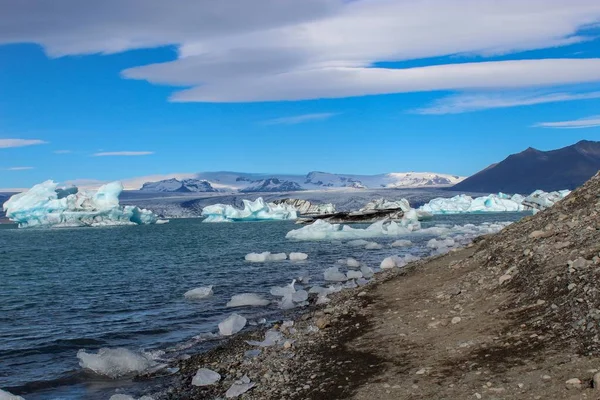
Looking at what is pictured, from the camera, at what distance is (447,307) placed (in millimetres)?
9875

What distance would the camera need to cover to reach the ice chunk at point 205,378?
337 inches

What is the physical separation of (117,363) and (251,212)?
8639cm

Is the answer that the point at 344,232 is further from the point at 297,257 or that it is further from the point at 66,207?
the point at 66,207

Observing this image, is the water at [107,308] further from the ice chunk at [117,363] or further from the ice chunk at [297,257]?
the ice chunk at [297,257]

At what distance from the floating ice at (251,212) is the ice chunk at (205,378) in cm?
8537

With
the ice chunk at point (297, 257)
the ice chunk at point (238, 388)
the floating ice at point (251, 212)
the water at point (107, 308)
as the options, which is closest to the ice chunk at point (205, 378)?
the ice chunk at point (238, 388)

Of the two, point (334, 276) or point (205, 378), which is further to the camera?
point (334, 276)

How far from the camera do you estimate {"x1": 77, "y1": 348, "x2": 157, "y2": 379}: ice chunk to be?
9.88 metres

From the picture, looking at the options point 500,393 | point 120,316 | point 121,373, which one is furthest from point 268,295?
point 500,393

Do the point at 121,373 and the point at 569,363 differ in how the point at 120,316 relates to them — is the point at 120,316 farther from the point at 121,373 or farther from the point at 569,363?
the point at 569,363

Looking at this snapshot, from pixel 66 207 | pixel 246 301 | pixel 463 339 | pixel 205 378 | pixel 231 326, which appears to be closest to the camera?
pixel 463 339

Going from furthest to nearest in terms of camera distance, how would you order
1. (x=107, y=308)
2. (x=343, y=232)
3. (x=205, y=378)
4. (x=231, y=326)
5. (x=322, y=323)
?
(x=343, y=232), (x=107, y=308), (x=231, y=326), (x=322, y=323), (x=205, y=378)

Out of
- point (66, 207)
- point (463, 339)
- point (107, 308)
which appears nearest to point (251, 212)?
point (66, 207)

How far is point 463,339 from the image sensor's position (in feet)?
25.4
